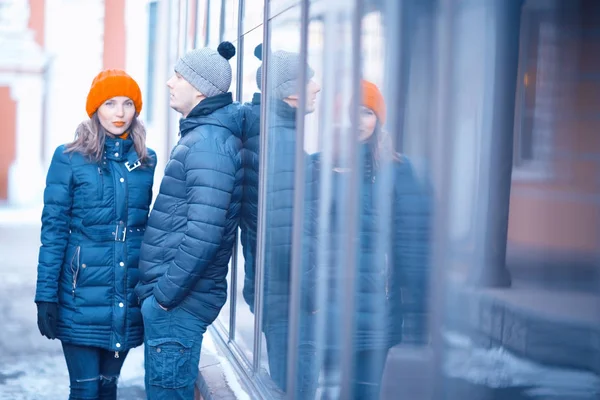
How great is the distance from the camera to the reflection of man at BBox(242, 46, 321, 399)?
3.06 metres

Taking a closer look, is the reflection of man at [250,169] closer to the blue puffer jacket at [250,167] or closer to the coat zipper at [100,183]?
the blue puffer jacket at [250,167]

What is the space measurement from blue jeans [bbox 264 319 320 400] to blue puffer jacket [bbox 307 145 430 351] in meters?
0.27

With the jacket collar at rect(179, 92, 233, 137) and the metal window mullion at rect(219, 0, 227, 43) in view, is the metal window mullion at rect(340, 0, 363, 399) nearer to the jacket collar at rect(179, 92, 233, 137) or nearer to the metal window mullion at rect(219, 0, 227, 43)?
the jacket collar at rect(179, 92, 233, 137)

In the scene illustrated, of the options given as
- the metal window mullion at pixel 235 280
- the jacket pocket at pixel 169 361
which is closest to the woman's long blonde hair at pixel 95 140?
the jacket pocket at pixel 169 361

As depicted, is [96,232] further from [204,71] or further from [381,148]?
[381,148]

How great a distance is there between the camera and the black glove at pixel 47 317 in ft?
11.1

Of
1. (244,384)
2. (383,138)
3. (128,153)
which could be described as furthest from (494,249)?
(244,384)

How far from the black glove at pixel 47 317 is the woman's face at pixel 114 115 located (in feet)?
2.13

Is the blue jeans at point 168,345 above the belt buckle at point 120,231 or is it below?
below

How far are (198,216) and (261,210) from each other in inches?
25.4

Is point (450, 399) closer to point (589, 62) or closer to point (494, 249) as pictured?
point (494, 249)

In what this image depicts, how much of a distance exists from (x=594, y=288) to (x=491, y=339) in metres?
0.27

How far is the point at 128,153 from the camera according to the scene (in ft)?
11.6

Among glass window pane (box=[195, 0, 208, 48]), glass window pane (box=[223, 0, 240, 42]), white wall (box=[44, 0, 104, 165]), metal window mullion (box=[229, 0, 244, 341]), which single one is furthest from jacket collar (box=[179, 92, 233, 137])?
white wall (box=[44, 0, 104, 165])
